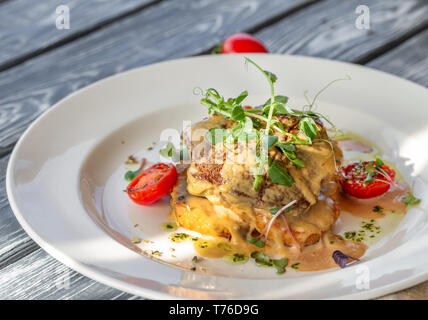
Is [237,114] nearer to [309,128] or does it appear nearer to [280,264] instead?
[309,128]

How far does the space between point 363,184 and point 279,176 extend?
2.28ft

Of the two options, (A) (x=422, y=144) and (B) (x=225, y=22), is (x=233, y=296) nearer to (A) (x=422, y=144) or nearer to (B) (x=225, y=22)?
(A) (x=422, y=144)

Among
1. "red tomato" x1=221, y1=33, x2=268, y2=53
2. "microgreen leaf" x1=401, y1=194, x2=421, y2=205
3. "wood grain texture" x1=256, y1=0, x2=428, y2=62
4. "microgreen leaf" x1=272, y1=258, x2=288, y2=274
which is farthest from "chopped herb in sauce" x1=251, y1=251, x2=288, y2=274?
"wood grain texture" x1=256, y1=0, x2=428, y2=62

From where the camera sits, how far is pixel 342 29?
491 cm

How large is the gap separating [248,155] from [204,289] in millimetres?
696

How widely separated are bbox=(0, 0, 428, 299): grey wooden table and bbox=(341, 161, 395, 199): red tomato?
4.32 ft

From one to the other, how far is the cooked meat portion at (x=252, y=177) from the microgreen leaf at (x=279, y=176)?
0.14 ft

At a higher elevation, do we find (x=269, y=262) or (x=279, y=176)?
(x=279, y=176)

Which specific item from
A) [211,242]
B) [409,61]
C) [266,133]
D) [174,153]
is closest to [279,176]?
[266,133]

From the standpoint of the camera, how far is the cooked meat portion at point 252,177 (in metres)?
2.82

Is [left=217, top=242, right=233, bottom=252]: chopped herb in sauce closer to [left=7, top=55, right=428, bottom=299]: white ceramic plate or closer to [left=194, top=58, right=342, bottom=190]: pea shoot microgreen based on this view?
[left=7, top=55, right=428, bottom=299]: white ceramic plate

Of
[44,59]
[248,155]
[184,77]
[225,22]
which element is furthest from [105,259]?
[225,22]

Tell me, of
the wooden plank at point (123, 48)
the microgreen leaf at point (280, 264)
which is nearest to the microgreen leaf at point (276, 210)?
the microgreen leaf at point (280, 264)

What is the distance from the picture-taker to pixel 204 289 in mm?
2500
